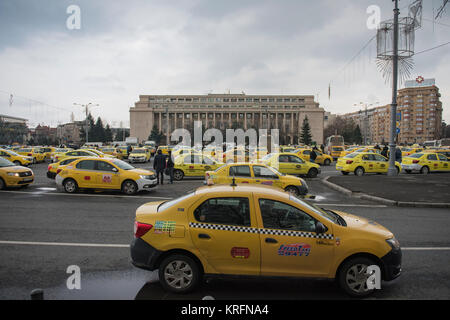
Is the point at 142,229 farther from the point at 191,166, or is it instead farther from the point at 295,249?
the point at 191,166

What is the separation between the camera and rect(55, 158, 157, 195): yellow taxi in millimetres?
12672

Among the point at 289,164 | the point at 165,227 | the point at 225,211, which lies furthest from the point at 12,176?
the point at 289,164

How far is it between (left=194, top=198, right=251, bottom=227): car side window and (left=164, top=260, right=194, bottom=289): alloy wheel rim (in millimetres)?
669

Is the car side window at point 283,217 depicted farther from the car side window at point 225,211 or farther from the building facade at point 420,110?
the building facade at point 420,110

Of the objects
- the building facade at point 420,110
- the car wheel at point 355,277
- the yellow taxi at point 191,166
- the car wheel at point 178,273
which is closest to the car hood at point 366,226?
the car wheel at point 355,277

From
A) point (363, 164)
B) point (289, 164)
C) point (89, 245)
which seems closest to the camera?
point (89, 245)

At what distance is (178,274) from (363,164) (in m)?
18.5

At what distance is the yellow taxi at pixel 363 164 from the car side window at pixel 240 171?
10619 millimetres

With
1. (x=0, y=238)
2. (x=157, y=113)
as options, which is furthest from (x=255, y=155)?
(x=157, y=113)

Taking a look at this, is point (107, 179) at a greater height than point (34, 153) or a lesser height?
lesser

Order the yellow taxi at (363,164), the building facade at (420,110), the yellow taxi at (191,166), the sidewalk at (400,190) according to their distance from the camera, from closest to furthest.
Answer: the sidewalk at (400,190), the yellow taxi at (191,166), the yellow taxi at (363,164), the building facade at (420,110)

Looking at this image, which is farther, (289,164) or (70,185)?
(289,164)

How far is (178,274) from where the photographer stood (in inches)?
173

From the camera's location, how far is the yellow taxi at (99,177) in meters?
12.7
